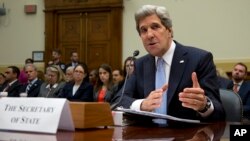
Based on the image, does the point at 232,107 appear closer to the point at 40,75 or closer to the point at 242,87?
the point at 242,87

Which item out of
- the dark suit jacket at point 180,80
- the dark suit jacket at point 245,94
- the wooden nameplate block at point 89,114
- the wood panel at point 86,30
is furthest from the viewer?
the wood panel at point 86,30

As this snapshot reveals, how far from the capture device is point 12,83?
7027mm

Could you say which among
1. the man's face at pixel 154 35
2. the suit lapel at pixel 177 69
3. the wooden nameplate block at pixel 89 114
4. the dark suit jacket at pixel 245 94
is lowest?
the dark suit jacket at pixel 245 94

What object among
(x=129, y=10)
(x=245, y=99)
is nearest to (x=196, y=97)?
(x=245, y=99)

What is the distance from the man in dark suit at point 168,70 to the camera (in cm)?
186

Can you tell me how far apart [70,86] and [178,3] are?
3.21m

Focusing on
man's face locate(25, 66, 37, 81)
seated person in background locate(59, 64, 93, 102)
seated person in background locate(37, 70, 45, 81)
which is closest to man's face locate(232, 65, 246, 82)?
seated person in background locate(59, 64, 93, 102)

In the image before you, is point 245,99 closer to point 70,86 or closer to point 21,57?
point 70,86

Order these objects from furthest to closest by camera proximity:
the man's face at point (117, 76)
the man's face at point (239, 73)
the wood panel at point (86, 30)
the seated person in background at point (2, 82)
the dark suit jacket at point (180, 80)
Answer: the wood panel at point (86, 30) → the seated person in background at point (2, 82) → the man's face at point (117, 76) → the man's face at point (239, 73) → the dark suit jacket at point (180, 80)

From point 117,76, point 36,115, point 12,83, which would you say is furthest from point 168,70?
point 12,83

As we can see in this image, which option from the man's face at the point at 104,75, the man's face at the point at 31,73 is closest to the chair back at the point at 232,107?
the man's face at the point at 104,75

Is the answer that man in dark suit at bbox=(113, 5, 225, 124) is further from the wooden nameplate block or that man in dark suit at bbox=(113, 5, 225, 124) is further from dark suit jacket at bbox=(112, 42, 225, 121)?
the wooden nameplate block

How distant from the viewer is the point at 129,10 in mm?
8211

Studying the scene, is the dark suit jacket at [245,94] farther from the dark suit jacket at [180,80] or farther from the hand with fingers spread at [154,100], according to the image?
the hand with fingers spread at [154,100]
